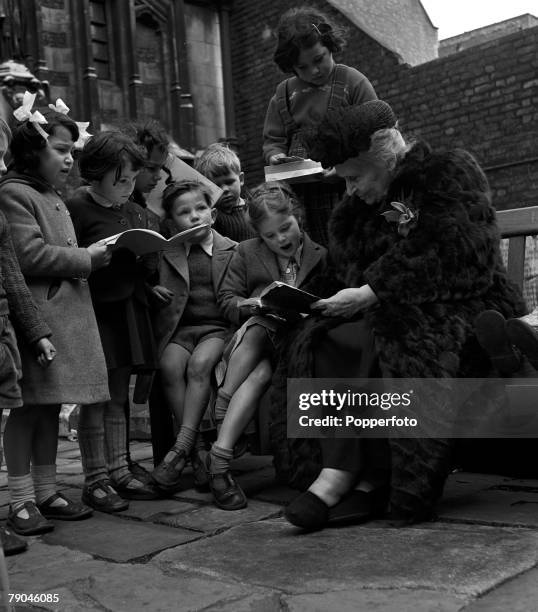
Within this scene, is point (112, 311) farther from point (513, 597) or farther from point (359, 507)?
point (513, 597)

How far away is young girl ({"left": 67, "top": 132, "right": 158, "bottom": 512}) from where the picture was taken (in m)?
3.08

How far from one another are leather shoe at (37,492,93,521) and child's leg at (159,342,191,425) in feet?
1.88

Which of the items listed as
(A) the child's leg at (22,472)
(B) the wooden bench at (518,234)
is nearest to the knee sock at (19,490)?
(A) the child's leg at (22,472)

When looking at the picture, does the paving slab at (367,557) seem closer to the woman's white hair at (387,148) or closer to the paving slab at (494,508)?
the paving slab at (494,508)

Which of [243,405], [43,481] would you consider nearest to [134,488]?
[43,481]

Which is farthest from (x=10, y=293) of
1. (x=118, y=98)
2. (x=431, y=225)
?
(x=118, y=98)

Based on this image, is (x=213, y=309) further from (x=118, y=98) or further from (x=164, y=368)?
(x=118, y=98)

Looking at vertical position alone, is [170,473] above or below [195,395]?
below

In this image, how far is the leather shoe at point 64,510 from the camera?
2857 millimetres

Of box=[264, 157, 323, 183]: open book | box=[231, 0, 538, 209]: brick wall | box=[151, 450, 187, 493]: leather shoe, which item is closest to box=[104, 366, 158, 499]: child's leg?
box=[151, 450, 187, 493]: leather shoe

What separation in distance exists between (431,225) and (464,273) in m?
0.20

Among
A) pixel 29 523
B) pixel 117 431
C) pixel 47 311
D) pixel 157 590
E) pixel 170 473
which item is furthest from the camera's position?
pixel 117 431

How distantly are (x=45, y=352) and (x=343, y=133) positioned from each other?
4.21ft

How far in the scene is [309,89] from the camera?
3910mm
